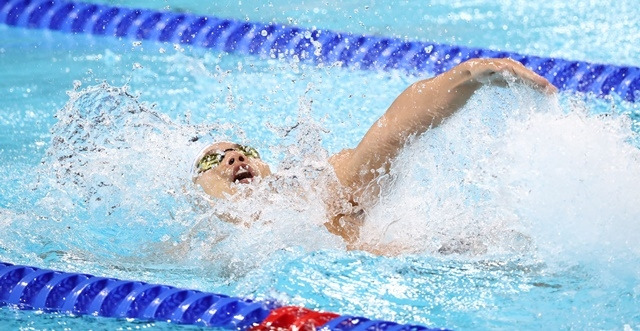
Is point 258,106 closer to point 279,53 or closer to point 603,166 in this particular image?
point 279,53

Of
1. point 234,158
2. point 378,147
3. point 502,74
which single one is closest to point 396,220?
point 378,147

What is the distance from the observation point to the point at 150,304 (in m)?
2.25

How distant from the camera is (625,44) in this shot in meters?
4.37

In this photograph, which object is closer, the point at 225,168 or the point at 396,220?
the point at 396,220

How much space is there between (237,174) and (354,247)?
0.42 meters

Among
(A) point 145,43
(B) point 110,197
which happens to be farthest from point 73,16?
(B) point 110,197

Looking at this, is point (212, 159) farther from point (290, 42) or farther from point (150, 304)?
point (290, 42)

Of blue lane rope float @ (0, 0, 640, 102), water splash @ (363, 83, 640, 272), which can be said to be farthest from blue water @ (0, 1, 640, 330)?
blue lane rope float @ (0, 0, 640, 102)

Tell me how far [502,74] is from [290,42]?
246 cm

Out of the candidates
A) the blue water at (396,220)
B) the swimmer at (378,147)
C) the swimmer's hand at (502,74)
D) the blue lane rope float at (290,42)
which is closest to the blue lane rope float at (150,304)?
the blue water at (396,220)

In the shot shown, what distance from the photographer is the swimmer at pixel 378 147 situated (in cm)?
210

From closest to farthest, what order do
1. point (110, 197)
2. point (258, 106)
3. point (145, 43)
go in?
point (110, 197) < point (258, 106) < point (145, 43)

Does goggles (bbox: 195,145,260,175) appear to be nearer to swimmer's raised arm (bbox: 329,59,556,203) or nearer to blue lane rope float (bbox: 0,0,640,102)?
swimmer's raised arm (bbox: 329,59,556,203)

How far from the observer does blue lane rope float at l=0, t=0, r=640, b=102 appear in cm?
388
